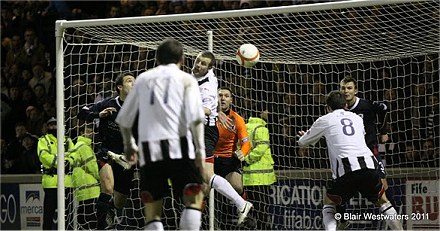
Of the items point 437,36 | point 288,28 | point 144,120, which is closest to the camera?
point 144,120

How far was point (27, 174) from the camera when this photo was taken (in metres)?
15.9

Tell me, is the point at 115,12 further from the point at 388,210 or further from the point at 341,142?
the point at 388,210

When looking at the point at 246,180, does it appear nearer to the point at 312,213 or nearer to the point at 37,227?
the point at 312,213

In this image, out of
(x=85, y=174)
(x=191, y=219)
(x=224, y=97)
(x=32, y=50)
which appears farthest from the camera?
(x=32, y=50)

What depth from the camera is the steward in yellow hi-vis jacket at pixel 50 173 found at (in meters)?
14.0

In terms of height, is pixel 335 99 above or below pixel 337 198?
above

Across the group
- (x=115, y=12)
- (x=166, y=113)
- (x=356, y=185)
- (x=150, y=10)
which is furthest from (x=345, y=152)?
(x=115, y=12)

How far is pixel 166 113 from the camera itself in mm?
7793

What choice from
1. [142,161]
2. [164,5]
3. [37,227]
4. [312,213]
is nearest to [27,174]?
[37,227]

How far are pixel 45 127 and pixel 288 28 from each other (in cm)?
405

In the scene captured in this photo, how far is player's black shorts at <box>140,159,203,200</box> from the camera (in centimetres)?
787

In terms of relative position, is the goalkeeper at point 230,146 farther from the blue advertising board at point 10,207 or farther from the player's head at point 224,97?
the blue advertising board at point 10,207

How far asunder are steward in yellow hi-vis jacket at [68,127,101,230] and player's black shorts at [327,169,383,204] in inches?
161

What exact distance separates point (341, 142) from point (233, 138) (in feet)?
8.35
